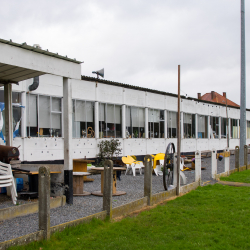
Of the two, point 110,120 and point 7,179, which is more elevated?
point 110,120

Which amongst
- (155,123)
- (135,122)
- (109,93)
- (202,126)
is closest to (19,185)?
(109,93)

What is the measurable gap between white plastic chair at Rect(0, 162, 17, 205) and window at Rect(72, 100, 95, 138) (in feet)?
28.3

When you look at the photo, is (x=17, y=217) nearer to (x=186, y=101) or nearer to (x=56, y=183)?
(x=56, y=183)

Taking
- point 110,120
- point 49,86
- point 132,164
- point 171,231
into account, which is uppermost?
point 49,86

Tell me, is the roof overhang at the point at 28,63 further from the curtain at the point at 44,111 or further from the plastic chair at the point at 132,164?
the plastic chair at the point at 132,164

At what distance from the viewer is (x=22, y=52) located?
6133 mm

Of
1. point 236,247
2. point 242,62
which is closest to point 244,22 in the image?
point 242,62

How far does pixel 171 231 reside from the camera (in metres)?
5.45

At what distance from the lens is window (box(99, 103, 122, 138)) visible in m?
16.9

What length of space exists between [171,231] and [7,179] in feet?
11.4

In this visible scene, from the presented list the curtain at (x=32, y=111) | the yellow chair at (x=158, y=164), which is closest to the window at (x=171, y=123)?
the yellow chair at (x=158, y=164)

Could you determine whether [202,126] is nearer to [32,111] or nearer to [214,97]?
[32,111]

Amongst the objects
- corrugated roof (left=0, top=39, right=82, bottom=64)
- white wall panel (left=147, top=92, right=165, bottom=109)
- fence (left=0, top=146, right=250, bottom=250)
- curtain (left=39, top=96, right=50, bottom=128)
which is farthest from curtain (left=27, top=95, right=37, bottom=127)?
white wall panel (left=147, top=92, right=165, bottom=109)

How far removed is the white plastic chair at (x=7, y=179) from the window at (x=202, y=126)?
20771mm
